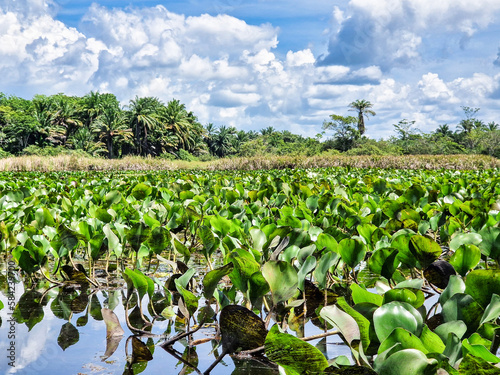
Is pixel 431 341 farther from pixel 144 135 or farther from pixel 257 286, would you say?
pixel 144 135

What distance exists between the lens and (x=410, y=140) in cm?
6153

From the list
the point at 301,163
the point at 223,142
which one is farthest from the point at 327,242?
the point at 223,142

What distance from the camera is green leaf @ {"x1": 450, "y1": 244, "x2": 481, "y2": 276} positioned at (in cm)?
183

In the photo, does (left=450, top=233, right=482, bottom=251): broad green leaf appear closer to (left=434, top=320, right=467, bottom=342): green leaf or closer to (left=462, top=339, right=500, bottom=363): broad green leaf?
(left=434, top=320, right=467, bottom=342): green leaf

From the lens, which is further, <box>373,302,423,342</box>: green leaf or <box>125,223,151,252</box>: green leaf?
<box>125,223,151,252</box>: green leaf

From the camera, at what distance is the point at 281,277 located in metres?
1.56

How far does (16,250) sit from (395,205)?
244cm

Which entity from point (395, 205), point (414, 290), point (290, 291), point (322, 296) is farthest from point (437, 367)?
point (395, 205)

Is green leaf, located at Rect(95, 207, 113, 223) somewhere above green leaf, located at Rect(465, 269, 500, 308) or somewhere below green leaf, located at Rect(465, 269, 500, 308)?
below

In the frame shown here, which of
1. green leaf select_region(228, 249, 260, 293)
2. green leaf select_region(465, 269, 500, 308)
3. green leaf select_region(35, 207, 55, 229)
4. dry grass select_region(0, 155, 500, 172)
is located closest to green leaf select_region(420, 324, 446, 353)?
green leaf select_region(465, 269, 500, 308)

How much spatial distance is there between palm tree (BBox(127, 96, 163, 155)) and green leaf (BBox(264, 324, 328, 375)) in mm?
60368

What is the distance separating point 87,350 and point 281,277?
0.85 meters

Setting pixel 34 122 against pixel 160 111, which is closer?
pixel 34 122

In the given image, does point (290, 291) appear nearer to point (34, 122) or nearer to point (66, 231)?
point (66, 231)
